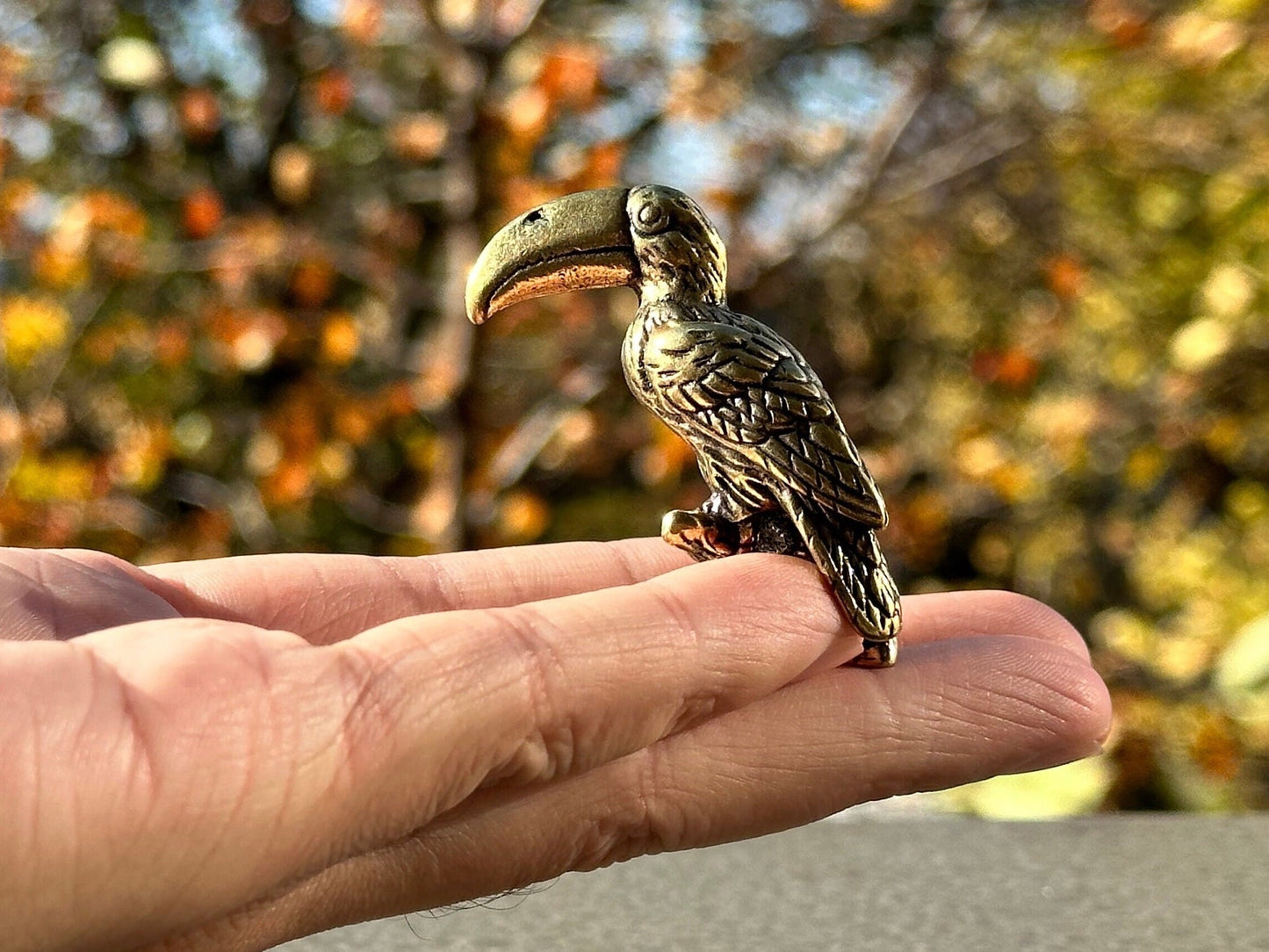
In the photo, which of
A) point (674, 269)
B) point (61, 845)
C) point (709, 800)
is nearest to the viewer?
point (61, 845)

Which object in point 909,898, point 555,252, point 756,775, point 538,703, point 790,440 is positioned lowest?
point 909,898

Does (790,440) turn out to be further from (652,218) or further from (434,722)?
(434,722)

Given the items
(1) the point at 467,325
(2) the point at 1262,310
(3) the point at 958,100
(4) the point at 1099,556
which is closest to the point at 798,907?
(1) the point at 467,325

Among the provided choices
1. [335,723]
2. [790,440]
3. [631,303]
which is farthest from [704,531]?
[631,303]

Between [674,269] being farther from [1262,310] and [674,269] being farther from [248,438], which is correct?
[248,438]

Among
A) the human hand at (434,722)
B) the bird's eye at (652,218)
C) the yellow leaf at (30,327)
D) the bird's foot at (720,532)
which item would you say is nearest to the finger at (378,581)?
the human hand at (434,722)

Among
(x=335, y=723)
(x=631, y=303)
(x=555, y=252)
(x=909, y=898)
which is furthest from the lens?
(x=631, y=303)

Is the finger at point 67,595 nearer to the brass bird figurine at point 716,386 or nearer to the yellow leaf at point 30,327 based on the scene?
the brass bird figurine at point 716,386
